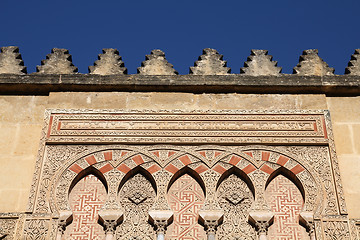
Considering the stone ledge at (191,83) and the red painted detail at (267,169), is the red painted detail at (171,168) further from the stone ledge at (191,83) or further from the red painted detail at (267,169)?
the stone ledge at (191,83)

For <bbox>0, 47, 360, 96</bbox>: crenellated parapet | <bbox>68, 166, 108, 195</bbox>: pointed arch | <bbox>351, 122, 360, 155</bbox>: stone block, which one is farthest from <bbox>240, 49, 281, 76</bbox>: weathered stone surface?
<bbox>68, 166, 108, 195</bbox>: pointed arch

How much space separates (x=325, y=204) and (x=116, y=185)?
2.24 m

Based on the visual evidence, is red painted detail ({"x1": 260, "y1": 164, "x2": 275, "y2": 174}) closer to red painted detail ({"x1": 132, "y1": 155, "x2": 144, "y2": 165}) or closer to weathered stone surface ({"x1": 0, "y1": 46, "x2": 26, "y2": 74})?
red painted detail ({"x1": 132, "y1": 155, "x2": 144, "y2": 165})

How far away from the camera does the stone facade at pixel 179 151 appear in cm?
708

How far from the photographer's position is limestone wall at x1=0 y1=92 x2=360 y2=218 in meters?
7.62

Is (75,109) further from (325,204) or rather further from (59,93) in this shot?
(325,204)

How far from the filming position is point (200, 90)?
26.8 ft

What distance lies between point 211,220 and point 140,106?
1.75 m

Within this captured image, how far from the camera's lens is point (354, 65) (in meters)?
8.46

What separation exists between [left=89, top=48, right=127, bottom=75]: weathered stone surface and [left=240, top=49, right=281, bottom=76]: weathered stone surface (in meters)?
1.53

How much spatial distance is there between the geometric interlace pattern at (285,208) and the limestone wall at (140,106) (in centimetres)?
68

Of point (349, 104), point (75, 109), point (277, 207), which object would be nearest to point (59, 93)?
point (75, 109)

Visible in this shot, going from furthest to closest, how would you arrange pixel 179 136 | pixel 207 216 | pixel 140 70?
1. pixel 140 70
2. pixel 179 136
3. pixel 207 216

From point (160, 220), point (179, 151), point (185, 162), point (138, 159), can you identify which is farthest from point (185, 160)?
point (160, 220)
